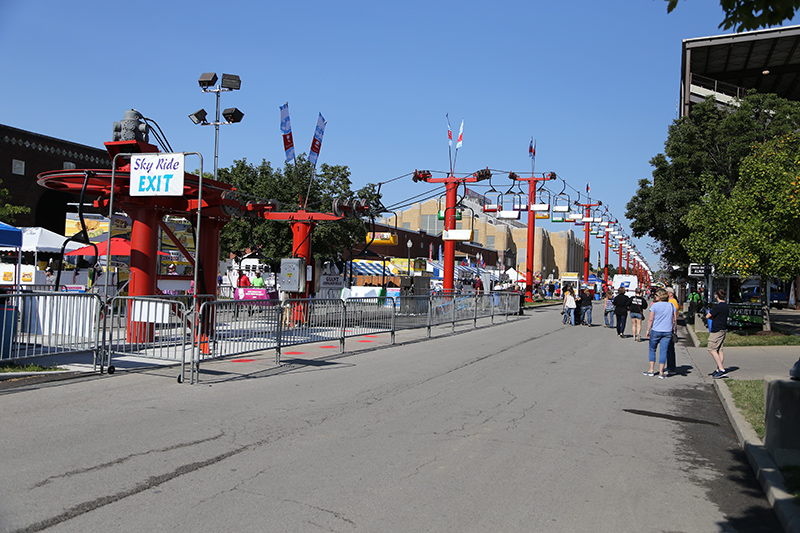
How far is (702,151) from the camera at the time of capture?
97.5 feet

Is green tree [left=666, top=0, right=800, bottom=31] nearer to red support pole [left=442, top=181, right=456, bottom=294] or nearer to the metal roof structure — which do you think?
red support pole [left=442, top=181, right=456, bottom=294]

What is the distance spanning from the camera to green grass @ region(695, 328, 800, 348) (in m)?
18.7

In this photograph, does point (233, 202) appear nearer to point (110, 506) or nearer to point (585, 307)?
point (110, 506)

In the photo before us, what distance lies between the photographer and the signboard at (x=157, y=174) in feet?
35.6

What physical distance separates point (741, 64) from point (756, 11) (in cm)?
4403

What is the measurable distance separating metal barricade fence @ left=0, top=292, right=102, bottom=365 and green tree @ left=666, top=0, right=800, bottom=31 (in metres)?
9.41

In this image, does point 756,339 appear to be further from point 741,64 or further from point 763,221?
point 741,64

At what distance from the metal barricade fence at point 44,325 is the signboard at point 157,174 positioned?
2.09 m

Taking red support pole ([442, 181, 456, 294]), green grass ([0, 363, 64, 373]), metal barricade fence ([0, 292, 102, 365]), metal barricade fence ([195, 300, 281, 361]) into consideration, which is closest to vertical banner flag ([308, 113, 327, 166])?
metal barricade fence ([195, 300, 281, 361])

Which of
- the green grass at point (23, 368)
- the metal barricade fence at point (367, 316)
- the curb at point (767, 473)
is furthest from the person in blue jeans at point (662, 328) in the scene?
the green grass at point (23, 368)

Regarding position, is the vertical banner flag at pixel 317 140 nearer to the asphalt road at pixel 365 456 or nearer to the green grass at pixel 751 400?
the asphalt road at pixel 365 456

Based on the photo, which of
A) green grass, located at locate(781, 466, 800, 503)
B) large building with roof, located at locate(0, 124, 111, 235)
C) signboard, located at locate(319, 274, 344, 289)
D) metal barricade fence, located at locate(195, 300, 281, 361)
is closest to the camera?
green grass, located at locate(781, 466, 800, 503)

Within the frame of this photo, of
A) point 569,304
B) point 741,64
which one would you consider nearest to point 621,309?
point 569,304

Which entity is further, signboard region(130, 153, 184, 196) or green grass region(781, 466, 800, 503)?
signboard region(130, 153, 184, 196)
